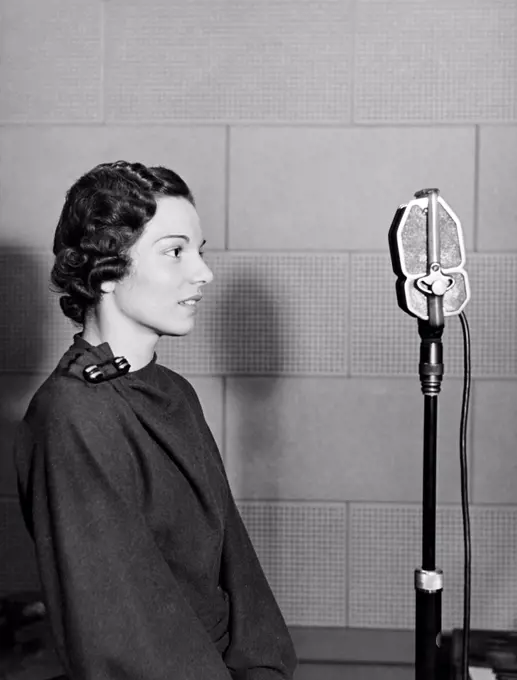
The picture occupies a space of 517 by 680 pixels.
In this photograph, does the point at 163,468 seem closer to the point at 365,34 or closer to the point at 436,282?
the point at 436,282

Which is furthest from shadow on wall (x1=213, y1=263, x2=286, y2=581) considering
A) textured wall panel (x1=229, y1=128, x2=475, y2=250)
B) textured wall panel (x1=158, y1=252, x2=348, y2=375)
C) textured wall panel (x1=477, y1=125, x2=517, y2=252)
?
textured wall panel (x1=477, y1=125, x2=517, y2=252)

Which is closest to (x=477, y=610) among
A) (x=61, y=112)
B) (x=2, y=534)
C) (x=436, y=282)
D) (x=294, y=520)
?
(x=294, y=520)

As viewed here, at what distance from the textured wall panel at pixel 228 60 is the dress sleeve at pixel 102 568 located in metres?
1.27

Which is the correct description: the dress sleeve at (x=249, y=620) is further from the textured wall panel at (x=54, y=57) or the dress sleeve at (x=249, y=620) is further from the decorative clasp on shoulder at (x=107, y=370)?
the textured wall panel at (x=54, y=57)

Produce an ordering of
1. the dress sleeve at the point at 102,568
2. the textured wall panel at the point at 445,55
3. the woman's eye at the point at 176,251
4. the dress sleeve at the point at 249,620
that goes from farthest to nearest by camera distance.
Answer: the textured wall panel at the point at 445,55
the dress sleeve at the point at 249,620
the woman's eye at the point at 176,251
the dress sleeve at the point at 102,568

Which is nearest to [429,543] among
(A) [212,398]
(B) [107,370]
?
(B) [107,370]

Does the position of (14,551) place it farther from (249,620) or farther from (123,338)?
(123,338)

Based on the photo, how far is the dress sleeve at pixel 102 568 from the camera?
4.36 ft

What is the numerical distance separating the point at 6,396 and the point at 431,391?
1441 mm

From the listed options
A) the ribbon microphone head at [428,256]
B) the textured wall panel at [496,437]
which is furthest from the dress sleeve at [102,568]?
the textured wall panel at [496,437]

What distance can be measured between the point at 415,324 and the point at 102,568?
1341mm

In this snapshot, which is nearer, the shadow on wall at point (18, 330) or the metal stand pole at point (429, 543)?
the metal stand pole at point (429, 543)

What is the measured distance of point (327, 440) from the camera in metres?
2.39

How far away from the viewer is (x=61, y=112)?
7.86ft
